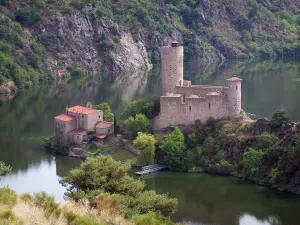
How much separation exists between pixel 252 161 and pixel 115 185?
56.7 feet

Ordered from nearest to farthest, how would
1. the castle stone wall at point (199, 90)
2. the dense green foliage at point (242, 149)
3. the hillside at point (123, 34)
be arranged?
1. the dense green foliage at point (242, 149)
2. the castle stone wall at point (199, 90)
3. the hillside at point (123, 34)

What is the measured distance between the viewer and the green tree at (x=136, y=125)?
60.2 metres

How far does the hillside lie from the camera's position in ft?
431

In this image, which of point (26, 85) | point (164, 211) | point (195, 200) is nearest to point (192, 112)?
point (195, 200)

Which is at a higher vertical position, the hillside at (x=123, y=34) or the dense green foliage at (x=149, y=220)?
the hillside at (x=123, y=34)

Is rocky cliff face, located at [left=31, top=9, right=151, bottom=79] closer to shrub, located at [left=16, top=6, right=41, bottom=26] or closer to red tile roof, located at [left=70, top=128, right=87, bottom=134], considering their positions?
shrub, located at [left=16, top=6, right=41, bottom=26]

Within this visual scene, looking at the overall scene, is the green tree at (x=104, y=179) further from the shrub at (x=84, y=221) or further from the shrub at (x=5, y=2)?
the shrub at (x=5, y=2)

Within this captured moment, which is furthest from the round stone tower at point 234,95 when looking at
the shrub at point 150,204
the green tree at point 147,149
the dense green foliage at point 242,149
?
the shrub at point 150,204

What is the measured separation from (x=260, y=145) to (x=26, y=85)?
240 ft

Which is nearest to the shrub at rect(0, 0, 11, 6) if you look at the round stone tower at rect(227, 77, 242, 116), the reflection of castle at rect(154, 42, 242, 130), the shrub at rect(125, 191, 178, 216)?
the reflection of castle at rect(154, 42, 242, 130)

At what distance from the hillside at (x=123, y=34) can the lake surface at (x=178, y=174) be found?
10850 millimetres

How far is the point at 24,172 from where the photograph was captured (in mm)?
55125

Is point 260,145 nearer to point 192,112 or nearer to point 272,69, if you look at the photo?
point 192,112

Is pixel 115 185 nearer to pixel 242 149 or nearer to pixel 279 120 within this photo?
pixel 242 149
